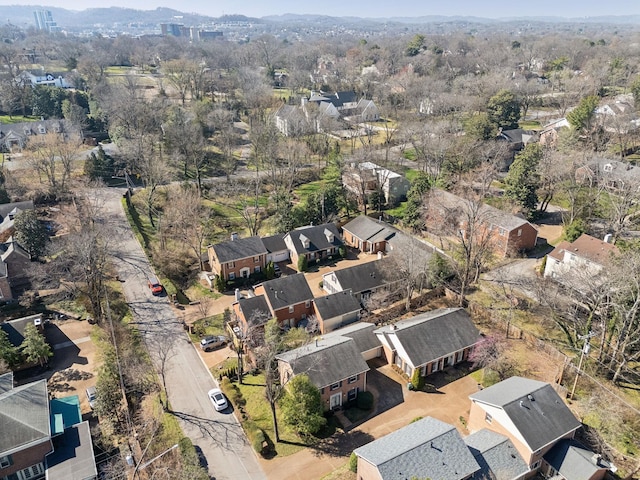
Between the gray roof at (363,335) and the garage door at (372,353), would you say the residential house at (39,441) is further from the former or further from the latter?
the garage door at (372,353)

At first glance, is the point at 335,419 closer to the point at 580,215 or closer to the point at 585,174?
the point at 580,215

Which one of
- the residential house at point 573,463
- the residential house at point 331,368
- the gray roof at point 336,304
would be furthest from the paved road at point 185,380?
the residential house at point 573,463

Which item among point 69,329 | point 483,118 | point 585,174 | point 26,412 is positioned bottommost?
point 69,329

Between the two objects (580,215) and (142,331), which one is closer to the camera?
(142,331)

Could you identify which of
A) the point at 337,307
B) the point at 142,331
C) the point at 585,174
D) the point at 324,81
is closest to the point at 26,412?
the point at 142,331

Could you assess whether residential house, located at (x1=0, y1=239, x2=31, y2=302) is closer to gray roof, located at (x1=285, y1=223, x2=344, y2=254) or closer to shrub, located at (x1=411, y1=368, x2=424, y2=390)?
gray roof, located at (x1=285, y1=223, x2=344, y2=254)

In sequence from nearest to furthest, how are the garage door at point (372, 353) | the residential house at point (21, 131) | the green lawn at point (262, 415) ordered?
the green lawn at point (262, 415), the garage door at point (372, 353), the residential house at point (21, 131)
